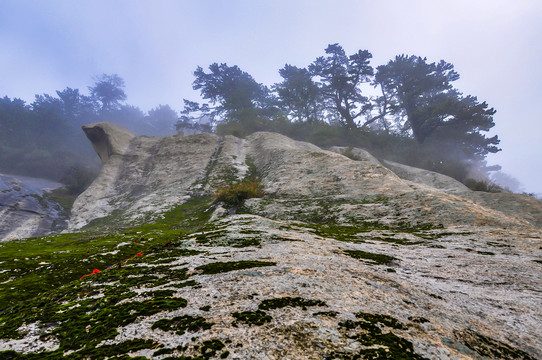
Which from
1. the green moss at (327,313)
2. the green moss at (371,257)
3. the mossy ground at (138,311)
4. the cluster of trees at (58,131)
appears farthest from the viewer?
the cluster of trees at (58,131)

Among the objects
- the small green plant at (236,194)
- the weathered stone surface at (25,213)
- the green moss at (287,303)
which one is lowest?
the weathered stone surface at (25,213)

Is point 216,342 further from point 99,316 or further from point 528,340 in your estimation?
point 528,340

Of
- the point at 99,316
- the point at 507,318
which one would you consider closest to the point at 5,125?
the point at 99,316

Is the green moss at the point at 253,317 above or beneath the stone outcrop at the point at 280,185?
beneath

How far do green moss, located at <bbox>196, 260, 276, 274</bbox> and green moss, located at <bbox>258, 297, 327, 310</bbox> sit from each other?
2199 millimetres

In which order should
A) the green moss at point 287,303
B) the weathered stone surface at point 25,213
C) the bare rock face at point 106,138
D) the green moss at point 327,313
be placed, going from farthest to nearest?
the bare rock face at point 106,138
the weathered stone surface at point 25,213
the green moss at point 287,303
the green moss at point 327,313

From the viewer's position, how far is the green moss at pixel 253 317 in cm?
433

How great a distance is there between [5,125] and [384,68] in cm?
12672

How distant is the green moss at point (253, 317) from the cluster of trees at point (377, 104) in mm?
55378

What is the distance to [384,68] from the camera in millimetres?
74562

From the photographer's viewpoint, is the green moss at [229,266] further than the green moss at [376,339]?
Yes

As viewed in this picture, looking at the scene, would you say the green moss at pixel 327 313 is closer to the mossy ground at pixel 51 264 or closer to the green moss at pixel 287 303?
the green moss at pixel 287 303

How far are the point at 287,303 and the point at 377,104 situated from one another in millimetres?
86610

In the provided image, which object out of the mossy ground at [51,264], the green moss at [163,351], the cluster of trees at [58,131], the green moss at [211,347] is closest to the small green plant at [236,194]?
the mossy ground at [51,264]
